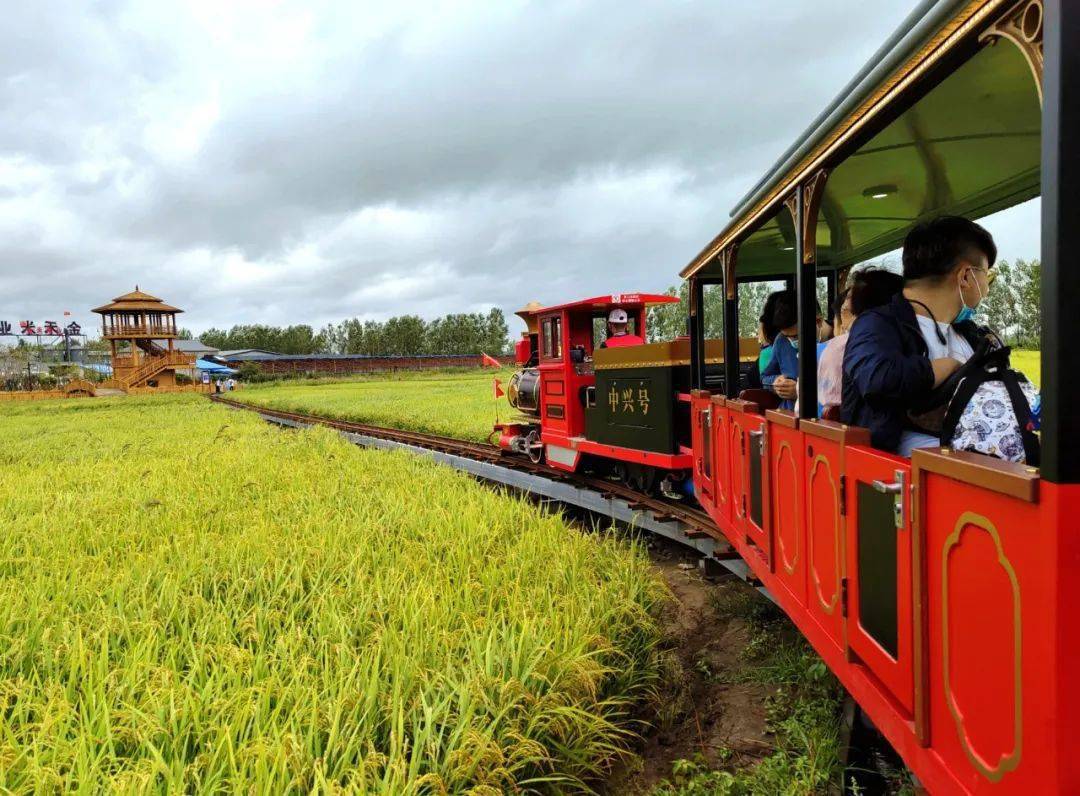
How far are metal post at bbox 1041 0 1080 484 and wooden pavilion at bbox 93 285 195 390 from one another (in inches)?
1911

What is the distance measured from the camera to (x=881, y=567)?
80.3 inches

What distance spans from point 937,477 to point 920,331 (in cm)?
70

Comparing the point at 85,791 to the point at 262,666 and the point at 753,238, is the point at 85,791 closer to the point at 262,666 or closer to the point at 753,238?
the point at 262,666

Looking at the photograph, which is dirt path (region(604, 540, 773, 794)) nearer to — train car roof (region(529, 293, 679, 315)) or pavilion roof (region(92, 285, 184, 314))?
train car roof (region(529, 293, 679, 315))

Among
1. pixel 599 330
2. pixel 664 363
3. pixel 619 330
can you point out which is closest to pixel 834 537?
pixel 664 363

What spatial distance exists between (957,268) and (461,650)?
2.63m

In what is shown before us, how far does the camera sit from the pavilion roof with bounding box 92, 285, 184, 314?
43.5 metres

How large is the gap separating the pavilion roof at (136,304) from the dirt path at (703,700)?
47581 millimetres

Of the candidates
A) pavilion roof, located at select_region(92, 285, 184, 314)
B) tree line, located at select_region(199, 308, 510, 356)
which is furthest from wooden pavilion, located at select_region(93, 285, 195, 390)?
tree line, located at select_region(199, 308, 510, 356)

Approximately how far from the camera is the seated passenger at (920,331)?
6.73ft

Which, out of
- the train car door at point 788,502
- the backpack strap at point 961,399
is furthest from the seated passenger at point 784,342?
the backpack strap at point 961,399

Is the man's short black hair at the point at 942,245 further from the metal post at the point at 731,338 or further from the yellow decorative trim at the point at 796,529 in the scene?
the metal post at the point at 731,338

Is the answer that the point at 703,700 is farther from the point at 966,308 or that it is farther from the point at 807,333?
the point at 966,308

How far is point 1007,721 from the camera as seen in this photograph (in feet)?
4.52
